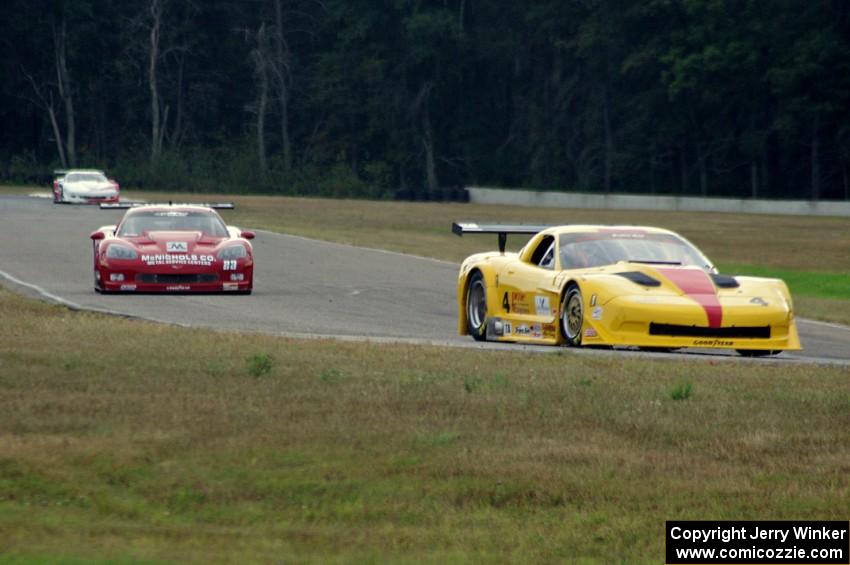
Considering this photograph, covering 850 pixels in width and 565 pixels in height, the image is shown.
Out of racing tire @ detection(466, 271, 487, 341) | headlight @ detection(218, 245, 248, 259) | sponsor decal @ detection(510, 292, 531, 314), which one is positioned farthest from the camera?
headlight @ detection(218, 245, 248, 259)

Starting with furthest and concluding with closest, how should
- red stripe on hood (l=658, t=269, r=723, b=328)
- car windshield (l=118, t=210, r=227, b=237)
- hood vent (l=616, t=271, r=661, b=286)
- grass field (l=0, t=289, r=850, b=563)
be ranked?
car windshield (l=118, t=210, r=227, b=237), hood vent (l=616, t=271, r=661, b=286), red stripe on hood (l=658, t=269, r=723, b=328), grass field (l=0, t=289, r=850, b=563)

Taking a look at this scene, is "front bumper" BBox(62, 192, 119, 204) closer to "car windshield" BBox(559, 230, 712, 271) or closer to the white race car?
the white race car

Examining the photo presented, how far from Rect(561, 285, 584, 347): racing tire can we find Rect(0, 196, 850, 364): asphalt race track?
0.31 m

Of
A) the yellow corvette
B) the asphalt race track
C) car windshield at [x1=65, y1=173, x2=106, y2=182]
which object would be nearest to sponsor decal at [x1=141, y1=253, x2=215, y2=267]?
the asphalt race track

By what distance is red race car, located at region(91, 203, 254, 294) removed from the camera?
20891mm

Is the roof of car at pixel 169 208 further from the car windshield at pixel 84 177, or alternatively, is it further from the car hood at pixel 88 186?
the car windshield at pixel 84 177

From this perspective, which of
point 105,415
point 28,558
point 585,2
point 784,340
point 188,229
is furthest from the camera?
point 585,2

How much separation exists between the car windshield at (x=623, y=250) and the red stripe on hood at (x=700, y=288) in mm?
629

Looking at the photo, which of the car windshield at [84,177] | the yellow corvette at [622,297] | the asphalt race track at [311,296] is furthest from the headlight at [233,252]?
the car windshield at [84,177]

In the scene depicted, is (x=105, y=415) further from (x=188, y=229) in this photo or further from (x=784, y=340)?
(x=188, y=229)

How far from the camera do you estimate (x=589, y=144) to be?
8756 cm

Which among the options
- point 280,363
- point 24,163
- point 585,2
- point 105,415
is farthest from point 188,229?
point 24,163

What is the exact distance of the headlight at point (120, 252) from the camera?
20906mm

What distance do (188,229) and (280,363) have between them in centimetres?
1033
